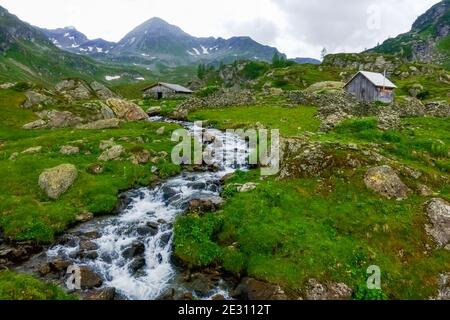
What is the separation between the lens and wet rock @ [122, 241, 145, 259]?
26469 millimetres

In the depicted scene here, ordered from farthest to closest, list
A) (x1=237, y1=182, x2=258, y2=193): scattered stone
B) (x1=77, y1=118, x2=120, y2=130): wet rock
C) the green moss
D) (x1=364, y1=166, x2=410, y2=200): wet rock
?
(x1=77, y1=118, x2=120, y2=130): wet rock → (x1=237, y1=182, x2=258, y2=193): scattered stone → (x1=364, y1=166, x2=410, y2=200): wet rock → the green moss

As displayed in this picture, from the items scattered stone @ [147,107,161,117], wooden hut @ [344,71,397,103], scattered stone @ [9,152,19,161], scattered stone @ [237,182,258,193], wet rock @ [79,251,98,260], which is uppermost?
wooden hut @ [344,71,397,103]

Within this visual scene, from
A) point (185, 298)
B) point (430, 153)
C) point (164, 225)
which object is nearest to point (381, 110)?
point (430, 153)

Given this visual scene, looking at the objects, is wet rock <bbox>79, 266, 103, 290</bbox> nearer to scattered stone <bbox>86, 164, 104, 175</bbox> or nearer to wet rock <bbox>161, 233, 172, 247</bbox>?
wet rock <bbox>161, 233, 172, 247</bbox>

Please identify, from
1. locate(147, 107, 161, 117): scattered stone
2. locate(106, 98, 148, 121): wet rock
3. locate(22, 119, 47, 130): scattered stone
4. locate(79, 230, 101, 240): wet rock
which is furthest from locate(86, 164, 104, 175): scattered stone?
locate(147, 107, 161, 117): scattered stone

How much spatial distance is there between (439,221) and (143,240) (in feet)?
67.3

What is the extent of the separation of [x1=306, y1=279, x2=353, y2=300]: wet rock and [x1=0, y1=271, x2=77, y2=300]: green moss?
12.8m

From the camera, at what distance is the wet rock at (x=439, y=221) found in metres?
25.7

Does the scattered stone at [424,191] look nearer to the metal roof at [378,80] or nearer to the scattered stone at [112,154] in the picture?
the scattered stone at [112,154]

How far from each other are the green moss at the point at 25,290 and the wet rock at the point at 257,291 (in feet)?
29.6

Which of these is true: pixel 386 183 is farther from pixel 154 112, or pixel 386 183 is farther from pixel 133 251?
pixel 154 112

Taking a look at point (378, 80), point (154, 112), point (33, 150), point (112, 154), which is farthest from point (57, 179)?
point (378, 80)

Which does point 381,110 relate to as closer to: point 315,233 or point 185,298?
point 315,233

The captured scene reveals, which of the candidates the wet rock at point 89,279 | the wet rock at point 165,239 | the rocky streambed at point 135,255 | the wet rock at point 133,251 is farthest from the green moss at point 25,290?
the wet rock at point 165,239
